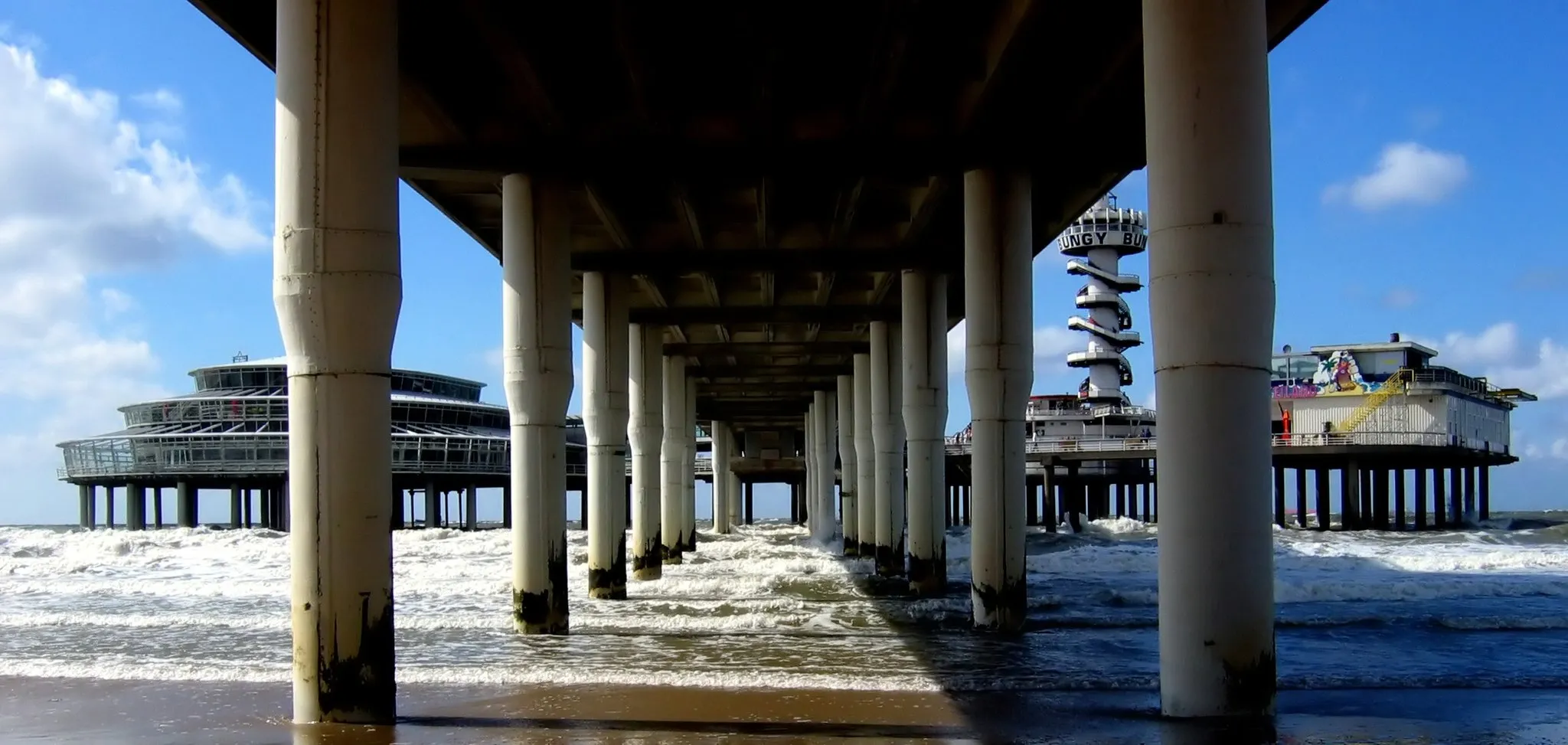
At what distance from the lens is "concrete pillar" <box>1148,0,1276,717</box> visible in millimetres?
8938

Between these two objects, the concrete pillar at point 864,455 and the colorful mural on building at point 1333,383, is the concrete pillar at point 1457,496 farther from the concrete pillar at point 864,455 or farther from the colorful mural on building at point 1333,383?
the concrete pillar at point 864,455

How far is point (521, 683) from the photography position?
12258 mm

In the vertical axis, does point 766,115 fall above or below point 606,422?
above

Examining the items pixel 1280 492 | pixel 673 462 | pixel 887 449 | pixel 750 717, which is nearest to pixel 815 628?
pixel 750 717

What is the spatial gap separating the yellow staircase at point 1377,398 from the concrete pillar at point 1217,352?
5809 cm

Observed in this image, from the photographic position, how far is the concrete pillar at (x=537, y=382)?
56.4 ft

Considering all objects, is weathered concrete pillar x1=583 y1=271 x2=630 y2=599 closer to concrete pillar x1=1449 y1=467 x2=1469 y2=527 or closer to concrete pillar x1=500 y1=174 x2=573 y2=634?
concrete pillar x1=500 y1=174 x2=573 y2=634

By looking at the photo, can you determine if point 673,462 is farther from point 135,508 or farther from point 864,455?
point 135,508

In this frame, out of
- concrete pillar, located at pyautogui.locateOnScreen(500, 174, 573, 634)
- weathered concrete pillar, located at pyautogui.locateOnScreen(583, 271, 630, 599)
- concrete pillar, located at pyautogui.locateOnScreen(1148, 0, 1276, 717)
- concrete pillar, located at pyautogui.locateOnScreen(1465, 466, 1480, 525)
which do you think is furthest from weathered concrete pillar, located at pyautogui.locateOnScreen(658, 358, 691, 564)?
concrete pillar, located at pyautogui.locateOnScreen(1465, 466, 1480, 525)

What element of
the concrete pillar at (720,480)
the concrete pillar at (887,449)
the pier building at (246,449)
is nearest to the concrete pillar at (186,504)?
the pier building at (246,449)

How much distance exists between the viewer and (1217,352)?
8.94 metres

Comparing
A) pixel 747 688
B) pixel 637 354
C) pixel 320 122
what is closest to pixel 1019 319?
pixel 747 688

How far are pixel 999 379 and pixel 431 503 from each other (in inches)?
2762

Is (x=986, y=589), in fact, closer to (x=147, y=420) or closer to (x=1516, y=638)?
(x=1516, y=638)
